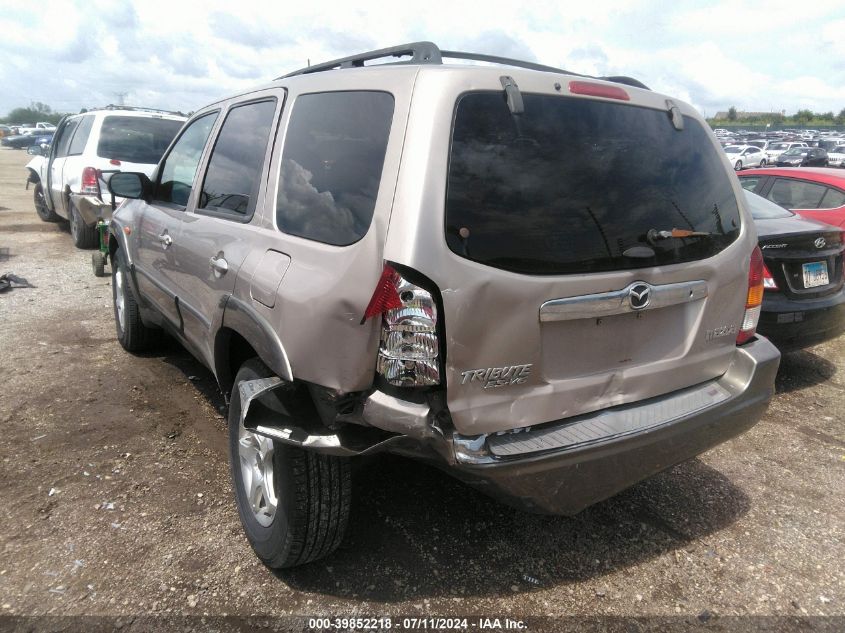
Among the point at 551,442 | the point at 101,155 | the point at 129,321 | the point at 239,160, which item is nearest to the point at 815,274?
the point at 551,442

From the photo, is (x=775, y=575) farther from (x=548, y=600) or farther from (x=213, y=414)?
(x=213, y=414)

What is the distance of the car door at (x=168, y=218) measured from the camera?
11.6 feet

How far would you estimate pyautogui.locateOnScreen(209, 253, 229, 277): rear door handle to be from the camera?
2.73 meters

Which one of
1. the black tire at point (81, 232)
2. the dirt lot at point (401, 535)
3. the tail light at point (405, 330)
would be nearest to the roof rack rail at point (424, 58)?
the tail light at point (405, 330)

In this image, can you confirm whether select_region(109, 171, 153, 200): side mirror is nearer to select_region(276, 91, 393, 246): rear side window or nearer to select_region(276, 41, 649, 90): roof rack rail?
select_region(276, 41, 649, 90): roof rack rail

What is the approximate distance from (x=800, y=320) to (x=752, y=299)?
197 centimetres

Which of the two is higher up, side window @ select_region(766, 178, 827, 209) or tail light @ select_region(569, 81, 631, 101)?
tail light @ select_region(569, 81, 631, 101)

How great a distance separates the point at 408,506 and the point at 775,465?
216 cm

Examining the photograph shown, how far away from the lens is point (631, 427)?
88.7 inches

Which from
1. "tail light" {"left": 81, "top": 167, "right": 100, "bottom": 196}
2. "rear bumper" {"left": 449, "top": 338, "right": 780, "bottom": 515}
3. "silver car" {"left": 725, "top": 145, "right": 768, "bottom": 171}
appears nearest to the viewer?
"rear bumper" {"left": 449, "top": 338, "right": 780, "bottom": 515}

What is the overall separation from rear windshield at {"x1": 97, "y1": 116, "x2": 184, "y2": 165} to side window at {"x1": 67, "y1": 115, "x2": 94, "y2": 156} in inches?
14.6

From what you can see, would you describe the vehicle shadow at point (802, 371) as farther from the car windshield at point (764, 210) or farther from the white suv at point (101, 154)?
the white suv at point (101, 154)

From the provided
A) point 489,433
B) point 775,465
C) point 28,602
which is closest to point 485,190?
point 489,433

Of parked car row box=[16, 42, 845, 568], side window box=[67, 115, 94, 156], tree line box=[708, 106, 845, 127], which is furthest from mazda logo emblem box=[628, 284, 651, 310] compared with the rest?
tree line box=[708, 106, 845, 127]
